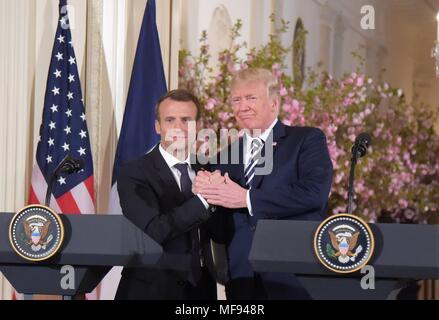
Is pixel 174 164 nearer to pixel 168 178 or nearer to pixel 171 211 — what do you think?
pixel 168 178

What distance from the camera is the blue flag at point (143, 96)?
5125 millimetres

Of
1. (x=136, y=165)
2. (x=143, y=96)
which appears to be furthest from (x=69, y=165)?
(x=143, y=96)

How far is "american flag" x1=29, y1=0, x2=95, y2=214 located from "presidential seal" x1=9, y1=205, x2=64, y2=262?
6.48 feet

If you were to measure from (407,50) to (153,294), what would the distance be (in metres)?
5.12

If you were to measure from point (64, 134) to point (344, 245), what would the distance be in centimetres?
269

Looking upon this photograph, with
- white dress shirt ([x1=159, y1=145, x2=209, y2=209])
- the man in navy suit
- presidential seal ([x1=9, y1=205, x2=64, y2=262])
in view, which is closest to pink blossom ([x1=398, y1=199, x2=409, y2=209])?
the man in navy suit

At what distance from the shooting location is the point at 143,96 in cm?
522

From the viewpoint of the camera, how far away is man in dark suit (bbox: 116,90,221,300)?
9.87 ft

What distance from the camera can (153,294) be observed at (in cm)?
311

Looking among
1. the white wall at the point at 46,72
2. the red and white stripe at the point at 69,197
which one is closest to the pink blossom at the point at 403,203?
the white wall at the point at 46,72

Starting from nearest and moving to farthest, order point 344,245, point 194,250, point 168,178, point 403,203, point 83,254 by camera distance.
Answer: point 344,245 → point 83,254 → point 194,250 → point 168,178 → point 403,203

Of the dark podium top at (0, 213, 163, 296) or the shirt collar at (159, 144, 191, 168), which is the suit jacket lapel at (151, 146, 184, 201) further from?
the dark podium top at (0, 213, 163, 296)
